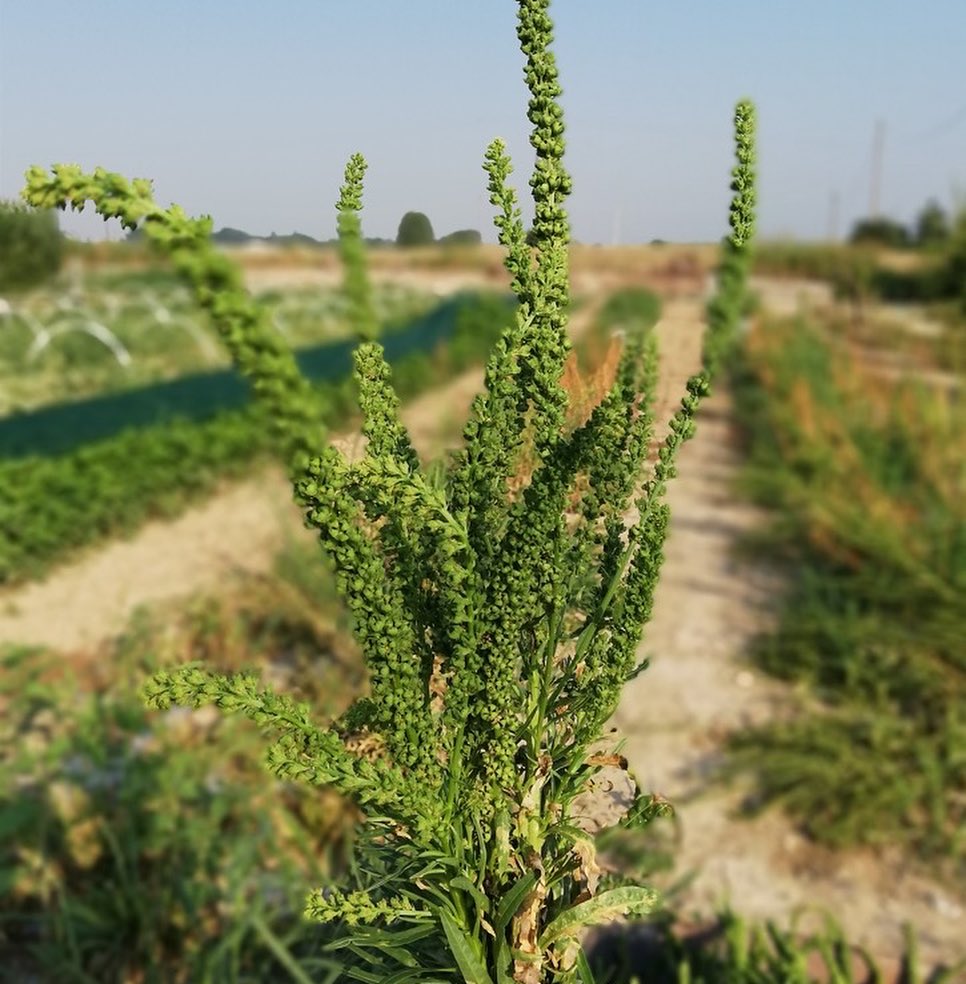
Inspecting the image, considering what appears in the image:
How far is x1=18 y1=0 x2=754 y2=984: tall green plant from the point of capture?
0.85 m

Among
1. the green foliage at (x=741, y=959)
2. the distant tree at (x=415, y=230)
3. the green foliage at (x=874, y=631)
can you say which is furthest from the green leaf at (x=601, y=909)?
the green foliage at (x=874, y=631)

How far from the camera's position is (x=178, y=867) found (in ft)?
8.82

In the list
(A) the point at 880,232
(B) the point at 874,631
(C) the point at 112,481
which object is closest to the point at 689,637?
(B) the point at 874,631

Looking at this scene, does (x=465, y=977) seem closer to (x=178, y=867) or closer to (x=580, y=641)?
(x=580, y=641)

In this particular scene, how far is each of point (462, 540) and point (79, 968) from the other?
83.0 inches

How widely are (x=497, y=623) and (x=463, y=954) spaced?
30 cm

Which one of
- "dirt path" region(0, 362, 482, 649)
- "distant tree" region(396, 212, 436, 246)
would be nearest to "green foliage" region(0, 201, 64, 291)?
"dirt path" region(0, 362, 482, 649)

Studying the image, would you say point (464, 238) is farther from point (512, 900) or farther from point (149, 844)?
point (149, 844)

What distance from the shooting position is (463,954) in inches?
37.0

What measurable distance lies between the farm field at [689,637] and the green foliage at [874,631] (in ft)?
0.42

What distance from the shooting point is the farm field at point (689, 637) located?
3062 mm

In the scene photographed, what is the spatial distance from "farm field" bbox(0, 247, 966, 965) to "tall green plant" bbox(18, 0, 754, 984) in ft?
0.52

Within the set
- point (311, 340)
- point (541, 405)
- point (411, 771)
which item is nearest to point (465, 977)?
point (411, 771)

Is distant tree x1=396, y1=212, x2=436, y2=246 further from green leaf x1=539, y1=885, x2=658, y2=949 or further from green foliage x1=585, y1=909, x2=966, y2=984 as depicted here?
green foliage x1=585, y1=909, x2=966, y2=984
